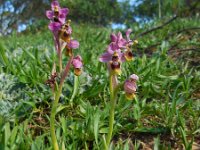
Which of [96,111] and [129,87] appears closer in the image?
[129,87]

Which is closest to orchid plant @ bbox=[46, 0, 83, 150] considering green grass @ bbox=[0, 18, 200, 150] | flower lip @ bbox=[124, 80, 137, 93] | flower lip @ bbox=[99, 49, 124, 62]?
flower lip @ bbox=[99, 49, 124, 62]

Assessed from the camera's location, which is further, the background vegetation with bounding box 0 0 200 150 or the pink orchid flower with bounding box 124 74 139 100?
the background vegetation with bounding box 0 0 200 150

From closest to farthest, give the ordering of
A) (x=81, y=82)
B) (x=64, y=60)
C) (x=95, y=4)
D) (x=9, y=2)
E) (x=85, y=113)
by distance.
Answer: (x=85, y=113), (x=81, y=82), (x=64, y=60), (x=9, y=2), (x=95, y=4)

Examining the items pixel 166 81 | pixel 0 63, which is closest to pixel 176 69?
pixel 166 81

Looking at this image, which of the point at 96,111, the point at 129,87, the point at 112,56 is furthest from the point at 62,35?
the point at 96,111

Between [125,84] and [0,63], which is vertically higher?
[0,63]

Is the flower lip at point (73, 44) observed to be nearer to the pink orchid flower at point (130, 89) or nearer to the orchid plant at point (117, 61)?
the orchid plant at point (117, 61)

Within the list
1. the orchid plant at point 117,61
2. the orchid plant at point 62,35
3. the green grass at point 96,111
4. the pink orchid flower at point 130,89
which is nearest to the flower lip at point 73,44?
the orchid plant at point 62,35

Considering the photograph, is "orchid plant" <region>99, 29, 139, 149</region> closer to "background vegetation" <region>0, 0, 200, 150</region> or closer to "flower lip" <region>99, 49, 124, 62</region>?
"flower lip" <region>99, 49, 124, 62</region>

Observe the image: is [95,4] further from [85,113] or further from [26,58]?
[85,113]

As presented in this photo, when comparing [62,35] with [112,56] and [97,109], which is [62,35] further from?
[97,109]

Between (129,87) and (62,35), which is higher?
(62,35)
